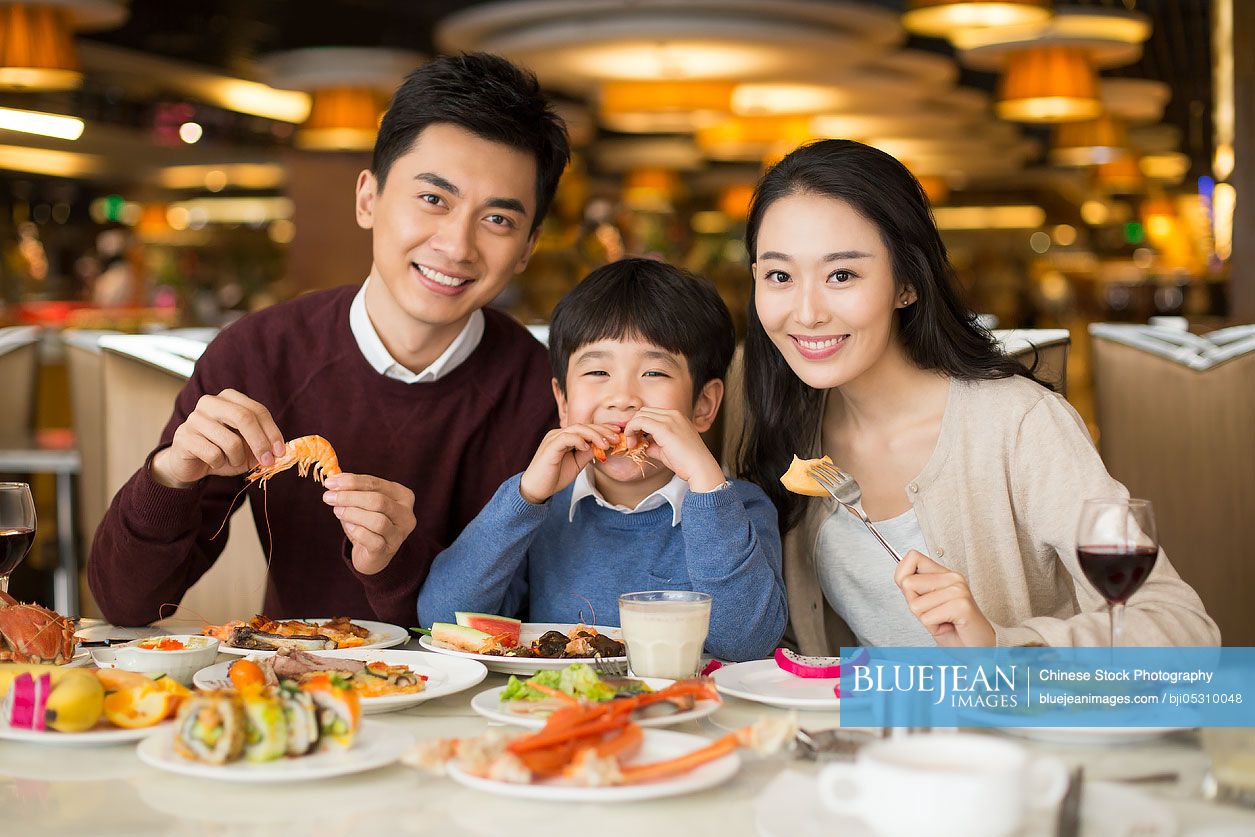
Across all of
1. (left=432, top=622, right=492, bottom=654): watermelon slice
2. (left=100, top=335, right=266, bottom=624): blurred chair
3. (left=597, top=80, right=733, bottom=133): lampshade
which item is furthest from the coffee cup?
(left=597, top=80, right=733, bottom=133): lampshade

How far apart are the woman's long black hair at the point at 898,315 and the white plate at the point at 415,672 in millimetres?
728

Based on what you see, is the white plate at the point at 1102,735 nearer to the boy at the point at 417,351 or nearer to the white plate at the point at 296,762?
the white plate at the point at 296,762

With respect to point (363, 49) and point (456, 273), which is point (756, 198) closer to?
point (456, 273)

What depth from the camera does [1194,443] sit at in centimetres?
271

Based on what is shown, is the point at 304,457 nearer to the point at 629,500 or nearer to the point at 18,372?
the point at 629,500

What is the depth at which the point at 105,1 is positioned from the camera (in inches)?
286

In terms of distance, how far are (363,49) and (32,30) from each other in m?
2.84

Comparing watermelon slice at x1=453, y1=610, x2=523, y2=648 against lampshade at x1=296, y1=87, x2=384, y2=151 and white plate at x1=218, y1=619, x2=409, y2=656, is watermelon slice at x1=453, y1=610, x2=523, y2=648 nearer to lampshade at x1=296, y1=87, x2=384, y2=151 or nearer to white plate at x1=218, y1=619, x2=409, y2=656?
white plate at x1=218, y1=619, x2=409, y2=656

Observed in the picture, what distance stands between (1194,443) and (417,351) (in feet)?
5.30

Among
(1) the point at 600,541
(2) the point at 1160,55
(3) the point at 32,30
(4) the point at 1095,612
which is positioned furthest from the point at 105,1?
(2) the point at 1160,55

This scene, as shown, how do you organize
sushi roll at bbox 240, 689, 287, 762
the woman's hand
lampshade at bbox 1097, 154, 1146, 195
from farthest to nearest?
lampshade at bbox 1097, 154, 1146, 195 → the woman's hand → sushi roll at bbox 240, 689, 287, 762

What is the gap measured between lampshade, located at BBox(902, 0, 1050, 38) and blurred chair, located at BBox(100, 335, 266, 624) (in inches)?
205

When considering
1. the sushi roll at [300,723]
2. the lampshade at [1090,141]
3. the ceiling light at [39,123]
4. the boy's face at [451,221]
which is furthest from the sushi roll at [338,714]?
the lampshade at [1090,141]

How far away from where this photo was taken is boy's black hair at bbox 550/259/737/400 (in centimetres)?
204
